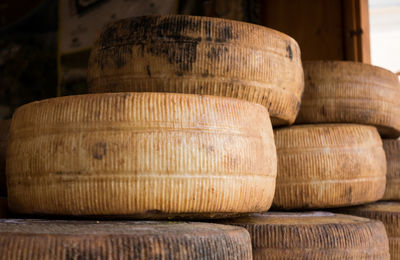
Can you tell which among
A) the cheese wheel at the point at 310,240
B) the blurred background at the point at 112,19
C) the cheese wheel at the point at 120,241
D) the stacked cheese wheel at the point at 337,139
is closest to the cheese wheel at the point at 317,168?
the stacked cheese wheel at the point at 337,139

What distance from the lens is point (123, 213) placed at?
1211 mm

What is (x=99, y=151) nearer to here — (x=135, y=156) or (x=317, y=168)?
(x=135, y=156)

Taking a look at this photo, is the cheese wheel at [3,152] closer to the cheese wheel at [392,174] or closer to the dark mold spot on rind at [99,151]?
the dark mold spot on rind at [99,151]

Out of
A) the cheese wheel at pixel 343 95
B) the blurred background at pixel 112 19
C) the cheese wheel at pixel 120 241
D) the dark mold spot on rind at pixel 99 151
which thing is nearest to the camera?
the cheese wheel at pixel 120 241

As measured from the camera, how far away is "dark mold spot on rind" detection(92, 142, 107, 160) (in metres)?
1.20

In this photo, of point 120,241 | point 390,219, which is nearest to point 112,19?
point 390,219

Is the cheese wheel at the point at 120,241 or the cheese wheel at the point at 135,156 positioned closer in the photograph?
the cheese wheel at the point at 120,241

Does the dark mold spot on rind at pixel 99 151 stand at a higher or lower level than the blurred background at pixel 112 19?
lower

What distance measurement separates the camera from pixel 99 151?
3.95 feet

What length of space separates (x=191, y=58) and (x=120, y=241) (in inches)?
25.5

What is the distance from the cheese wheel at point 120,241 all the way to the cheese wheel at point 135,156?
0.22ft

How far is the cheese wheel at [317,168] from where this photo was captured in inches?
71.2

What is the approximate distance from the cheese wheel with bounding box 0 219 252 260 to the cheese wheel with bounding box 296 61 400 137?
0.91 meters

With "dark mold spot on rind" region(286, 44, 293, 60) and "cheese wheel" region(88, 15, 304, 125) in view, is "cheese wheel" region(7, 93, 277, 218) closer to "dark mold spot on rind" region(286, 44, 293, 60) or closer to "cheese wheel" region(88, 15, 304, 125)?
"cheese wheel" region(88, 15, 304, 125)
